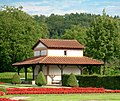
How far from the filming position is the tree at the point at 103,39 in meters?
61.9

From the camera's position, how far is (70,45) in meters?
58.1

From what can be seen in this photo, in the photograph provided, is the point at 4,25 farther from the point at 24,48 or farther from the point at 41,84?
the point at 41,84

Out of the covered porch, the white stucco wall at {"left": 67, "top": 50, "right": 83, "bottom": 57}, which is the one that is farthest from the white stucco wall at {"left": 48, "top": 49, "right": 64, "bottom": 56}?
the covered porch

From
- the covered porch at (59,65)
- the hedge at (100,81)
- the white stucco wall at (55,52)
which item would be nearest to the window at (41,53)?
the white stucco wall at (55,52)

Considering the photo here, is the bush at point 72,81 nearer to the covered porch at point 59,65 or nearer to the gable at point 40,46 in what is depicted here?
the covered porch at point 59,65

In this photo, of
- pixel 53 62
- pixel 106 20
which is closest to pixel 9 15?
pixel 106 20

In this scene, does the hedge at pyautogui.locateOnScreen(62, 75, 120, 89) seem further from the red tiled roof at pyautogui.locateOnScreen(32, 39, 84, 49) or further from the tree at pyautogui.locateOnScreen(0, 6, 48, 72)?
the tree at pyautogui.locateOnScreen(0, 6, 48, 72)

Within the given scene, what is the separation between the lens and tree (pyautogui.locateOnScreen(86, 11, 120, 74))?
203ft

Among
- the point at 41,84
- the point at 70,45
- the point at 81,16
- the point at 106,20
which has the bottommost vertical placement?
the point at 41,84

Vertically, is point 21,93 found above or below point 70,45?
below

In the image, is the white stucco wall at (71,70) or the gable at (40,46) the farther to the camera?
the gable at (40,46)

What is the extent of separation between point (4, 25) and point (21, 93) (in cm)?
5008

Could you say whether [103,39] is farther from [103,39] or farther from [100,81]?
[100,81]

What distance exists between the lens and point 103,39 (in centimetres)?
6234
